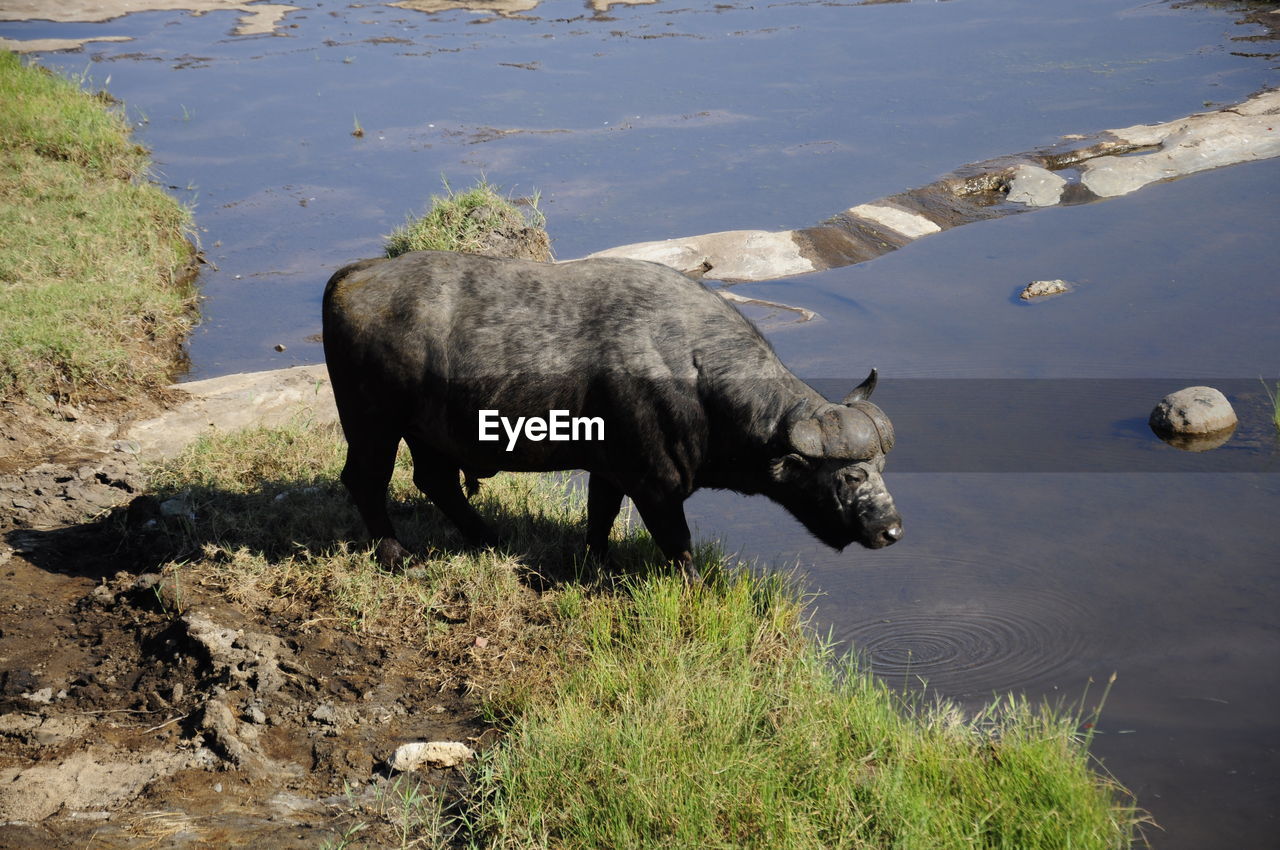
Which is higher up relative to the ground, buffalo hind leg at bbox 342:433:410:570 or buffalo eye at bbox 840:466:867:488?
buffalo eye at bbox 840:466:867:488

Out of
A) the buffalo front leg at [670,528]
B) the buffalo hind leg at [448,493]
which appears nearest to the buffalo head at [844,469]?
the buffalo front leg at [670,528]

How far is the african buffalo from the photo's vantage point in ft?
16.1

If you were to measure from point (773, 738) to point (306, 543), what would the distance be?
2.69m

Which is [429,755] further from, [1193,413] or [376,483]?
[1193,413]

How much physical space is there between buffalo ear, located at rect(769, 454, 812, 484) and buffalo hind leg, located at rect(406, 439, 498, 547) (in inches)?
60.4

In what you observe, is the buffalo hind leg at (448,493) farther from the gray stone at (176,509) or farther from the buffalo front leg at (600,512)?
the gray stone at (176,509)

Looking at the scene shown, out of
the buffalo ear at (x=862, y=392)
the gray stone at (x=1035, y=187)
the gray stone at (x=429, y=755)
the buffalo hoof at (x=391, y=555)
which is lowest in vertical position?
the gray stone at (x=429, y=755)

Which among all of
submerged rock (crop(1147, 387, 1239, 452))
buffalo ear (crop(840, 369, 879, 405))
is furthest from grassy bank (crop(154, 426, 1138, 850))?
submerged rock (crop(1147, 387, 1239, 452))

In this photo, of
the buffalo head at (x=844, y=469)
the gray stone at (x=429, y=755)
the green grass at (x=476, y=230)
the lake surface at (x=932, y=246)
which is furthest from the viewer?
the green grass at (x=476, y=230)

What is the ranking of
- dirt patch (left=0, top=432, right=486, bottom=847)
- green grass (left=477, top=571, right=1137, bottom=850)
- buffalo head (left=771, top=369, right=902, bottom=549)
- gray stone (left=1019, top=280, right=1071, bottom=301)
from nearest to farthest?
green grass (left=477, top=571, right=1137, bottom=850) < dirt patch (left=0, top=432, right=486, bottom=847) < buffalo head (left=771, top=369, right=902, bottom=549) < gray stone (left=1019, top=280, right=1071, bottom=301)

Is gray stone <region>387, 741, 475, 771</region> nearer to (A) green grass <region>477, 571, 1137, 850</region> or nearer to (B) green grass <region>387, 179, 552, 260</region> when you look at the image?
(A) green grass <region>477, 571, 1137, 850</region>

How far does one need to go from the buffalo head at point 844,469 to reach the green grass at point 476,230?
549 cm

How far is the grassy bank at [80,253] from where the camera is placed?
24.4 ft

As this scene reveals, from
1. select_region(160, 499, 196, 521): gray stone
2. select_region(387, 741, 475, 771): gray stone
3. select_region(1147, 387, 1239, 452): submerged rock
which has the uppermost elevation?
select_region(160, 499, 196, 521): gray stone
